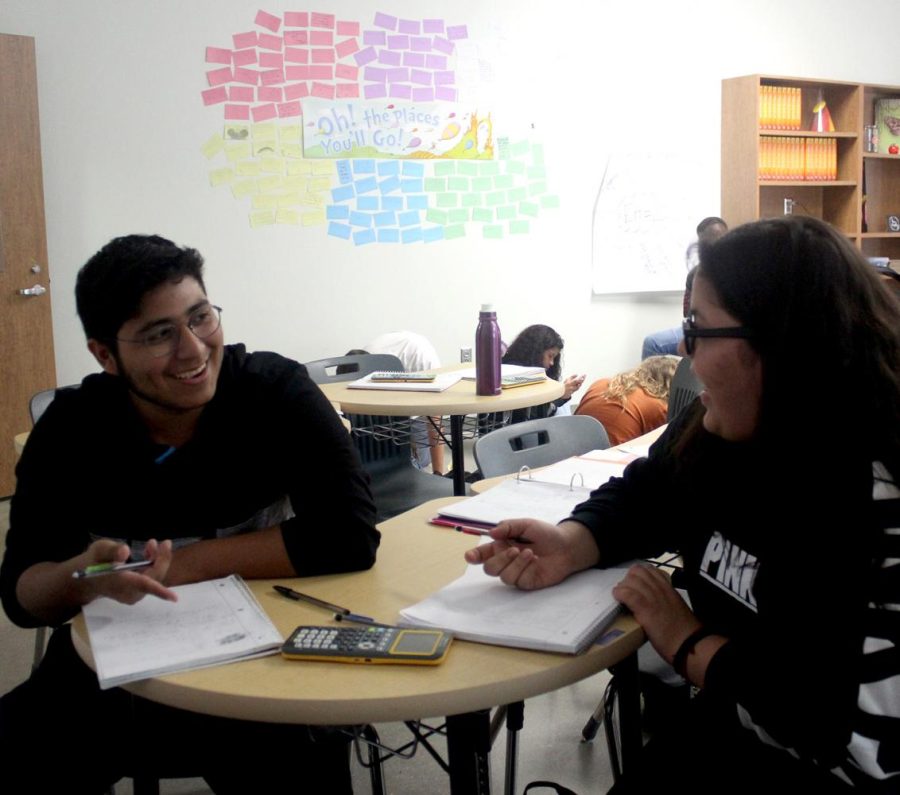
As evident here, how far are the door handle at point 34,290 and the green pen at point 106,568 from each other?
347 centimetres

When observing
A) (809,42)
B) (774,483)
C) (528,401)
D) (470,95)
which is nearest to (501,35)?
(470,95)

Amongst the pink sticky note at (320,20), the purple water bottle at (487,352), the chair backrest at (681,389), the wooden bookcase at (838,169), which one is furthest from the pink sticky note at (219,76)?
the wooden bookcase at (838,169)

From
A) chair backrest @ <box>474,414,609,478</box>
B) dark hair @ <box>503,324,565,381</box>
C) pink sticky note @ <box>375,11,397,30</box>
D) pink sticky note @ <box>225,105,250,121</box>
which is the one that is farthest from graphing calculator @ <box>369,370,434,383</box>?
pink sticky note @ <box>375,11,397,30</box>

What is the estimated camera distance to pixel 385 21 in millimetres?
5016

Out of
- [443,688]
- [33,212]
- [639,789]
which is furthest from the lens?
[33,212]

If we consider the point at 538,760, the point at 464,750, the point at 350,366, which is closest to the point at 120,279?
the point at 464,750

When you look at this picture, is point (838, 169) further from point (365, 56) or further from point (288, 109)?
point (288, 109)

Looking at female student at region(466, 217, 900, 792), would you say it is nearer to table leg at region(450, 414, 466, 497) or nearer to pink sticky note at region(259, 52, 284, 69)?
table leg at region(450, 414, 466, 497)

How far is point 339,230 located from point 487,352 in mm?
2552

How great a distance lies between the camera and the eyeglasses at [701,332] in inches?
39.3

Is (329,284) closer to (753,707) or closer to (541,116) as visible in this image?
(541,116)

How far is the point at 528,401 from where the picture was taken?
107 inches

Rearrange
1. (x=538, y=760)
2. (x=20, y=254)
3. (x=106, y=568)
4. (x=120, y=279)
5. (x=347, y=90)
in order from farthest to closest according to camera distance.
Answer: (x=347, y=90) → (x=20, y=254) → (x=538, y=760) → (x=120, y=279) → (x=106, y=568)

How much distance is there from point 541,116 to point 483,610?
5014 mm
